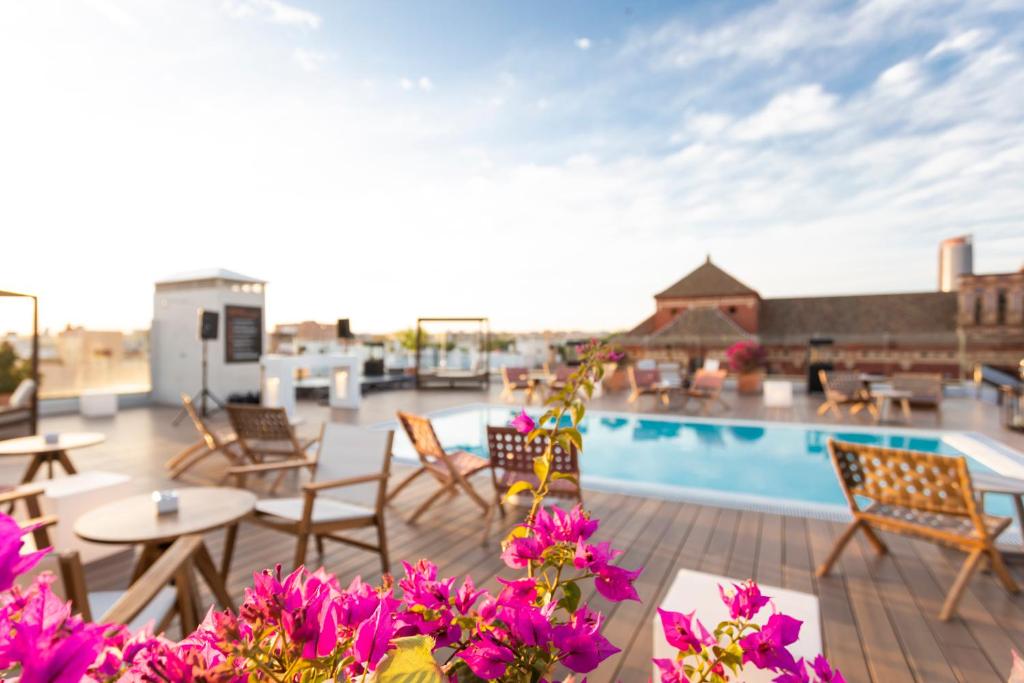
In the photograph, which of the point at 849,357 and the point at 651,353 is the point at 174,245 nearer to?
the point at 651,353

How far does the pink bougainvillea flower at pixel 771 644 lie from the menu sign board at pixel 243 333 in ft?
38.0

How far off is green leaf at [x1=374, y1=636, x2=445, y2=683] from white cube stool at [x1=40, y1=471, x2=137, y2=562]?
12.2ft

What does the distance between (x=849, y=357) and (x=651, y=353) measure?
11527mm

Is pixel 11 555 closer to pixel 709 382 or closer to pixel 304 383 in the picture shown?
pixel 709 382

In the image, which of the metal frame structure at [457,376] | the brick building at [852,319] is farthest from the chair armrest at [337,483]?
the brick building at [852,319]

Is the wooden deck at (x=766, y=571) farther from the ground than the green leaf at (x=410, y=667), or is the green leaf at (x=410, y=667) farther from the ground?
the green leaf at (x=410, y=667)

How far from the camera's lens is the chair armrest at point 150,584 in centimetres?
166

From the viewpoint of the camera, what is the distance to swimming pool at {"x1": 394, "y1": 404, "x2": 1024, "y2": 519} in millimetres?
4879

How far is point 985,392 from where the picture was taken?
475 inches

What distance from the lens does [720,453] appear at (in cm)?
744

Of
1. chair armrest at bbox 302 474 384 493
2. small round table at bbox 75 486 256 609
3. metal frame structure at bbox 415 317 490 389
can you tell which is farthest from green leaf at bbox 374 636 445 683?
metal frame structure at bbox 415 317 490 389

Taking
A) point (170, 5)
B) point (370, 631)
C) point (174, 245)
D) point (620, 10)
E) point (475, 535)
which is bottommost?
point (475, 535)

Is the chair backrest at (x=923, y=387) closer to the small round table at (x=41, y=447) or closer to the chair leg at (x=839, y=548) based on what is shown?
the chair leg at (x=839, y=548)

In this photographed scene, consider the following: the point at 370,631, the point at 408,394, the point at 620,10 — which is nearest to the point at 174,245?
the point at 408,394
